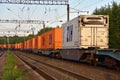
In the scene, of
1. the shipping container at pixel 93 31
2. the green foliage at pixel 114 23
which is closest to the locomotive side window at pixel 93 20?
the shipping container at pixel 93 31

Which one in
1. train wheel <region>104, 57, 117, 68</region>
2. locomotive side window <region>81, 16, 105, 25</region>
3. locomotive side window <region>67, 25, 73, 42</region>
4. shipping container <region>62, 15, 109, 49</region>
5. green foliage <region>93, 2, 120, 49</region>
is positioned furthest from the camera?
green foliage <region>93, 2, 120, 49</region>

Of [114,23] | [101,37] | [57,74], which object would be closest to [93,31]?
[101,37]

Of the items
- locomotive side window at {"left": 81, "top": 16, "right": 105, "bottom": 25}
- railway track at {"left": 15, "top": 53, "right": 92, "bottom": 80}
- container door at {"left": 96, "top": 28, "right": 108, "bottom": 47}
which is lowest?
railway track at {"left": 15, "top": 53, "right": 92, "bottom": 80}

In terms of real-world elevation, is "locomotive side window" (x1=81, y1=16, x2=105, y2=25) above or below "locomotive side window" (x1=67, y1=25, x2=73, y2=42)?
above

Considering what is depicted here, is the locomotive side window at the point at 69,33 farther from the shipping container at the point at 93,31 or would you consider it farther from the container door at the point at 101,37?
the container door at the point at 101,37

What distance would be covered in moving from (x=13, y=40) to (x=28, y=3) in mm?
143629

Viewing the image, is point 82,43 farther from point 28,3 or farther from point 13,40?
point 13,40

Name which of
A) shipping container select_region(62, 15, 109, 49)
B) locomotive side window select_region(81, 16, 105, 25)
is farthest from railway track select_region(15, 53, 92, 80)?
locomotive side window select_region(81, 16, 105, 25)

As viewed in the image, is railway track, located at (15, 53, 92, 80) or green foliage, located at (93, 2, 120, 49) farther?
green foliage, located at (93, 2, 120, 49)

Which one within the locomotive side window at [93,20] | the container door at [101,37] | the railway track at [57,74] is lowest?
the railway track at [57,74]

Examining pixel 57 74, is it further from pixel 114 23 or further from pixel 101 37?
pixel 114 23

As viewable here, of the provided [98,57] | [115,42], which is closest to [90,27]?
[98,57]

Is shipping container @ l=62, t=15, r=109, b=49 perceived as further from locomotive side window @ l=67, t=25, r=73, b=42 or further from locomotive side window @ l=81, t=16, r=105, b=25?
locomotive side window @ l=67, t=25, r=73, b=42

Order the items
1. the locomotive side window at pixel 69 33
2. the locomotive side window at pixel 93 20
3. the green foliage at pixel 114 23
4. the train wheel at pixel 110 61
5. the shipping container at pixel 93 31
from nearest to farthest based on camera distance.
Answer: the train wheel at pixel 110 61, the locomotive side window at pixel 93 20, the shipping container at pixel 93 31, the locomotive side window at pixel 69 33, the green foliage at pixel 114 23
